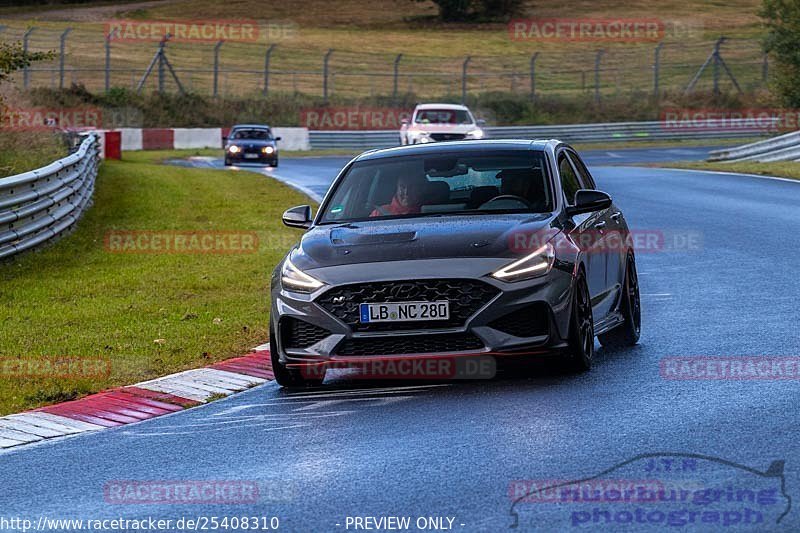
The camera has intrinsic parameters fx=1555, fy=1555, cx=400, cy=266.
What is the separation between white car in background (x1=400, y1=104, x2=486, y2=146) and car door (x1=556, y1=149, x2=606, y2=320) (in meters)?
26.9

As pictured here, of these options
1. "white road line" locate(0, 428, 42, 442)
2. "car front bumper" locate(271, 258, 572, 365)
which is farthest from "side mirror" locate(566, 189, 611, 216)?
"white road line" locate(0, 428, 42, 442)

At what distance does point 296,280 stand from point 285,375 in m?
0.67

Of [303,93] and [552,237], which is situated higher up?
[552,237]

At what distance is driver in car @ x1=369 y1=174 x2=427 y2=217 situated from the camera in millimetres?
10523

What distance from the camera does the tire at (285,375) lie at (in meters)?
9.74

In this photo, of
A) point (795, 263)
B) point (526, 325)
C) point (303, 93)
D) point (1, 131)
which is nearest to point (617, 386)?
point (526, 325)

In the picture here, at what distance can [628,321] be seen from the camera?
438 inches

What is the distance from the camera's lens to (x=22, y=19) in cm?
9075

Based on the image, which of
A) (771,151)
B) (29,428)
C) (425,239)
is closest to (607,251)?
(425,239)

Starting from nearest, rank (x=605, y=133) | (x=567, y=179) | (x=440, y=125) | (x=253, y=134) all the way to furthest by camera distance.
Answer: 1. (x=567, y=179)
2. (x=440, y=125)
3. (x=253, y=134)
4. (x=605, y=133)

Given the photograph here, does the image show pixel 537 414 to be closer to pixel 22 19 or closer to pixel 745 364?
pixel 745 364

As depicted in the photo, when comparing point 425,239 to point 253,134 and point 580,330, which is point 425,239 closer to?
point 580,330

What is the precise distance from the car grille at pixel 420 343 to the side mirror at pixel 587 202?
5.18 ft

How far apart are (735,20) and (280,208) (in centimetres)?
7062
